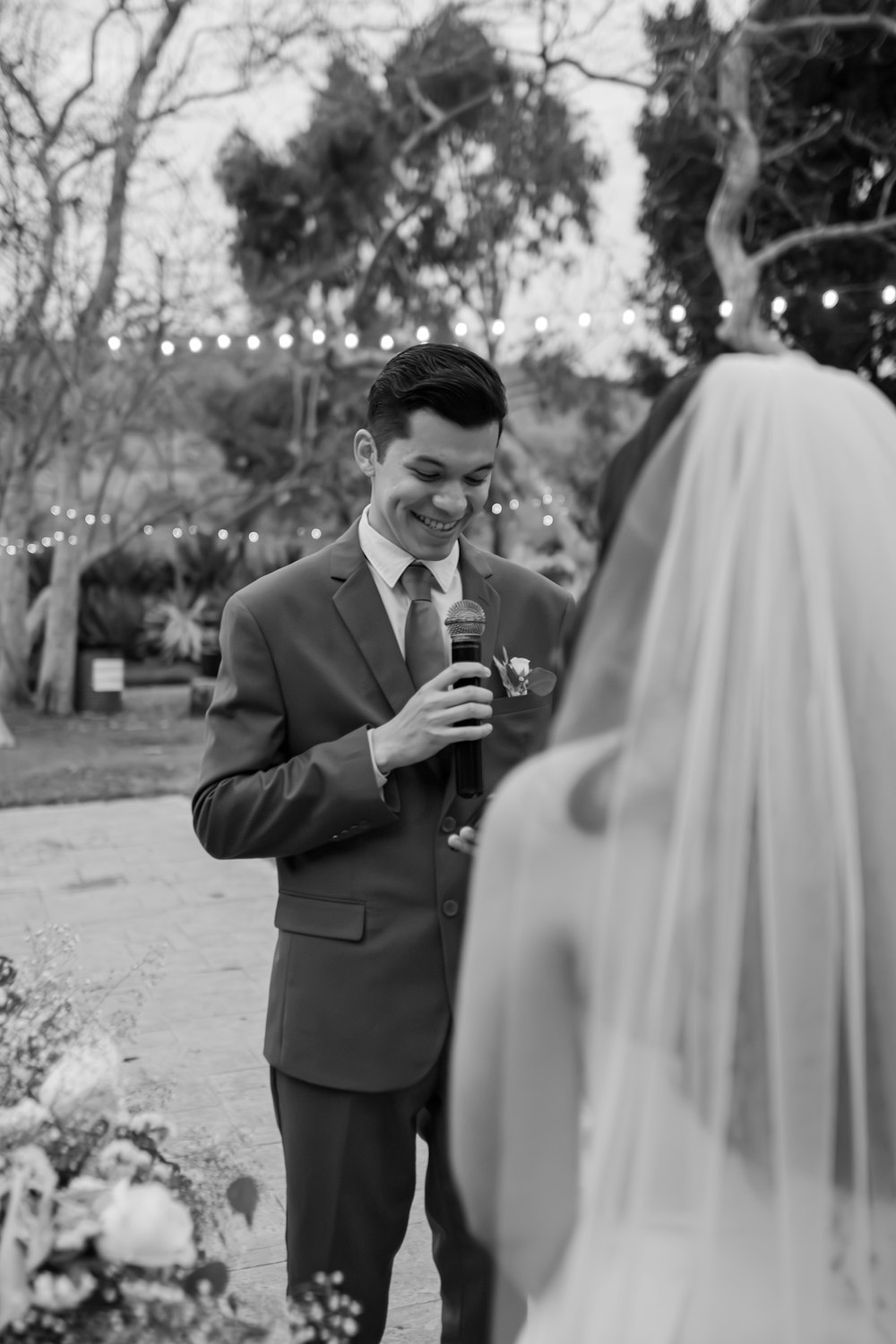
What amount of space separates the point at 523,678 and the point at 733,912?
105cm

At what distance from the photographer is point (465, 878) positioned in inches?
79.6

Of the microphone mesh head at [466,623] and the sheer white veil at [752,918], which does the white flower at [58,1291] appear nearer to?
the sheer white veil at [752,918]

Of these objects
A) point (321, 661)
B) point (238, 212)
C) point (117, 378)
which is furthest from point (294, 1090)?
point (238, 212)

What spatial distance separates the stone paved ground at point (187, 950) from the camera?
10.6 ft

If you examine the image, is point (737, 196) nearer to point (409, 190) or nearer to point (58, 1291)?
point (409, 190)

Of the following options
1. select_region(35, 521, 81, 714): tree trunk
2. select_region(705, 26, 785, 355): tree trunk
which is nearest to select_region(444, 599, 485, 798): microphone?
select_region(705, 26, 785, 355): tree trunk

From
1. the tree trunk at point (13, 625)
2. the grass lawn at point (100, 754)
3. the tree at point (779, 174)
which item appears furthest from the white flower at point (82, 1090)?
the tree trunk at point (13, 625)

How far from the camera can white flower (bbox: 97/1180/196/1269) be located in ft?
4.07

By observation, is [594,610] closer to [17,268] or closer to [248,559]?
[17,268]

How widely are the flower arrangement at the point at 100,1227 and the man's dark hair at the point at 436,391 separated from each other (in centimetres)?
110

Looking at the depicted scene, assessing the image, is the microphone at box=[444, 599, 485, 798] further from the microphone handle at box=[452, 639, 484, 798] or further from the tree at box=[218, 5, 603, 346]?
the tree at box=[218, 5, 603, 346]

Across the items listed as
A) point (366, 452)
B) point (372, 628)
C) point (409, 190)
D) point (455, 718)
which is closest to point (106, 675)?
point (409, 190)

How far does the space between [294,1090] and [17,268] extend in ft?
46.3

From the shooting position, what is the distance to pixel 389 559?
2.15 m
